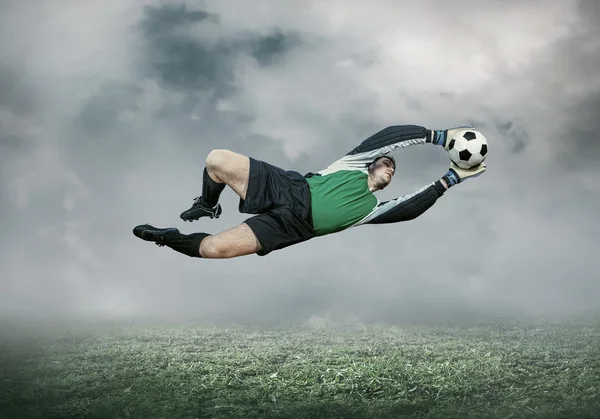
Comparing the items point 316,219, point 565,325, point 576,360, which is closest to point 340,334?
point 576,360

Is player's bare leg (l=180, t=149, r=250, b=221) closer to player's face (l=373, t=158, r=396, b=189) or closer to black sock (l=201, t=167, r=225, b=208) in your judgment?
black sock (l=201, t=167, r=225, b=208)

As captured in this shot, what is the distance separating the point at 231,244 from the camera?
4.68 m

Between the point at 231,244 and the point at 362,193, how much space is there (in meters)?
1.09

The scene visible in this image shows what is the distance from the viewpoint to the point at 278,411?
6609 mm

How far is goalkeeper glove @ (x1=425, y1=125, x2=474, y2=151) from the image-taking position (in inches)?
186

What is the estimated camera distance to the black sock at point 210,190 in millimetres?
4915

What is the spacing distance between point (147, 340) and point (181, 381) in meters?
3.34

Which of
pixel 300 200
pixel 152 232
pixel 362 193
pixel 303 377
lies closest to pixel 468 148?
pixel 362 193

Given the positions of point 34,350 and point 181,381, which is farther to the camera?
point 34,350

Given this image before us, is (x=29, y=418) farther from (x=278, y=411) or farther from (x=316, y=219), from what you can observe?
(x=316, y=219)

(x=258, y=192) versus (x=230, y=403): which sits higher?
(x=258, y=192)

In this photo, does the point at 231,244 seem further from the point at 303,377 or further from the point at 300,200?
the point at 303,377

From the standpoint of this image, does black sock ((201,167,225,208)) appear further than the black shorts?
Yes

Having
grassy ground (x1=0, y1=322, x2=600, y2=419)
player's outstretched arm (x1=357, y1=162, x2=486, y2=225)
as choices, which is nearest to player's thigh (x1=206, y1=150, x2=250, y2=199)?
player's outstretched arm (x1=357, y1=162, x2=486, y2=225)
